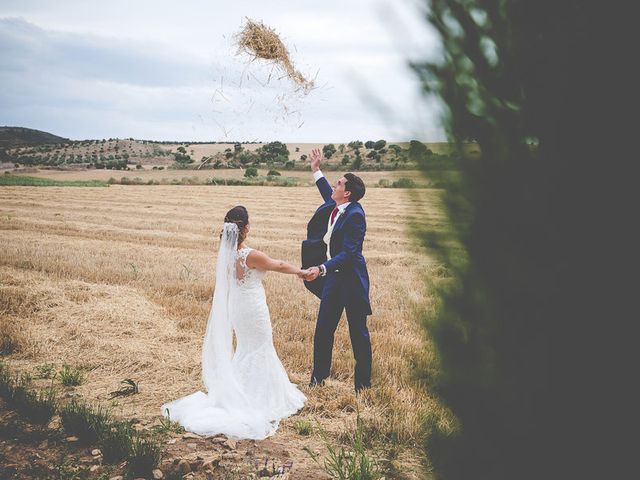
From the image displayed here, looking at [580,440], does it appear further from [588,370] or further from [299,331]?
[299,331]

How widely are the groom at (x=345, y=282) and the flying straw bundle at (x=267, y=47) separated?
80.9 inches

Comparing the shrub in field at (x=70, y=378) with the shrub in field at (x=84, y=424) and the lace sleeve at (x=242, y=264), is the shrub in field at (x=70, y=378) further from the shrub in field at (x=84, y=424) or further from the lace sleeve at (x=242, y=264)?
the lace sleeve at (x=242, y=264)

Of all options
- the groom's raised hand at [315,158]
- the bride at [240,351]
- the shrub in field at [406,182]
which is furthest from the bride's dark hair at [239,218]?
the shrub in field at [406,182]

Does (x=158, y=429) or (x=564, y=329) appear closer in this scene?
(x=564, y=329)

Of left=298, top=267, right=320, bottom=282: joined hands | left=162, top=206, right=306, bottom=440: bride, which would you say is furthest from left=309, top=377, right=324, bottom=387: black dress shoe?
left=298, top=267, right=320, bottom=282: joined hands

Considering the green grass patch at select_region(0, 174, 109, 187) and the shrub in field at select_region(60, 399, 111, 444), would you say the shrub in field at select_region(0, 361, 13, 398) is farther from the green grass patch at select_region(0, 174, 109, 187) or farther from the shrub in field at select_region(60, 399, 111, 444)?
the green grass patch at select_region(0, 174, 109, 187)

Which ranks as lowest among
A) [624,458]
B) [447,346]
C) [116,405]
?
[116,405]

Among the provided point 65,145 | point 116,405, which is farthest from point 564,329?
point 65,145

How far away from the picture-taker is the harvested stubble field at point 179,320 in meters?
4.75

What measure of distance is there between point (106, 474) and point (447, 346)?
3.64m

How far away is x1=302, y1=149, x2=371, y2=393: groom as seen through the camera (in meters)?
5.84

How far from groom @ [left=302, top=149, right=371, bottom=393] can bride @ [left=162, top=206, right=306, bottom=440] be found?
382mm

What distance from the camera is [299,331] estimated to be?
7.84 meters

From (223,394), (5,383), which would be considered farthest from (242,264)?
(5,383)
